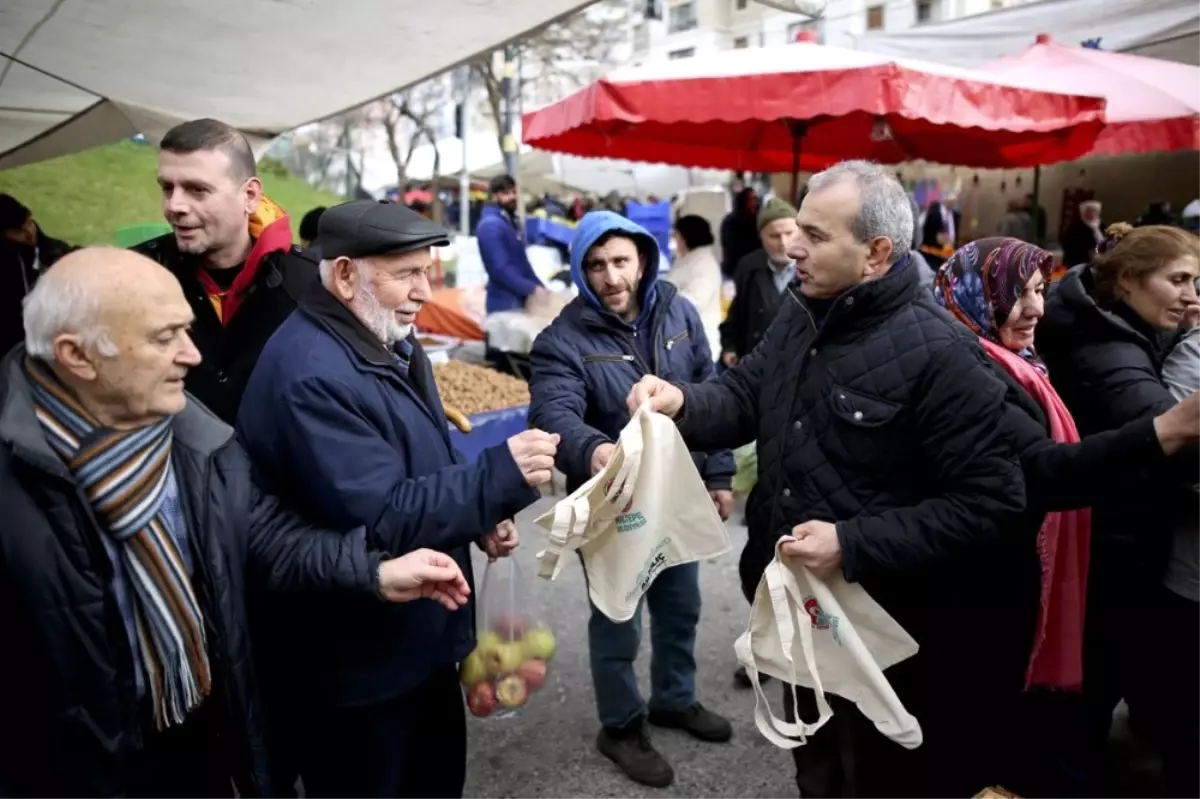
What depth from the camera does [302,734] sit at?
2.18 metres

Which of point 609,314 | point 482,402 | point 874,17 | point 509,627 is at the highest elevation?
point 874,17

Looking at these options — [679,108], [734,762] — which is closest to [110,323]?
[734,762]

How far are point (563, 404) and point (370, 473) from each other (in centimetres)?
101

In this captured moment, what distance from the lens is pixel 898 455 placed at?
6.56 ft

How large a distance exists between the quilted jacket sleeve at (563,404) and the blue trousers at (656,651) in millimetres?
695

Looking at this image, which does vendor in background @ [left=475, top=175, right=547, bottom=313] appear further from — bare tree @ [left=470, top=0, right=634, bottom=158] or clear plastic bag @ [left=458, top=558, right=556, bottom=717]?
bare tree @ [left=470, top=0, right=634, bottom=158]

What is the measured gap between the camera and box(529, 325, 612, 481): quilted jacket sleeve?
2.50 metres

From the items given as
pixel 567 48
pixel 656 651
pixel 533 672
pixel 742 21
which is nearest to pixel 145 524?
pixel 533 672

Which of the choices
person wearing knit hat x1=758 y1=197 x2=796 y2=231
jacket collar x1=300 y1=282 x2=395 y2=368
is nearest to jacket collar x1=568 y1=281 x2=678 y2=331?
jacket collar x1=300 y1=282 x2=395 y2=368

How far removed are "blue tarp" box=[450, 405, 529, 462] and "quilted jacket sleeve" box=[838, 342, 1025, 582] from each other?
387 cm

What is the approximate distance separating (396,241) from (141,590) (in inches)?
36.1

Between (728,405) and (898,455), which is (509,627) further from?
(898,455)

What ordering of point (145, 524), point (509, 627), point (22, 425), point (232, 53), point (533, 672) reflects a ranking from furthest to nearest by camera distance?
point (232, 53), point (533, 672), point (509, 627), point (145, 524), point (22, 425)

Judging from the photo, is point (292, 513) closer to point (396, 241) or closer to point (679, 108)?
point (396, 241)
